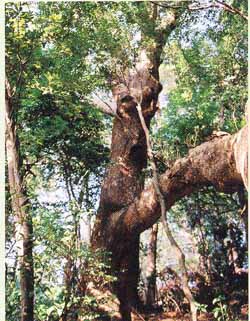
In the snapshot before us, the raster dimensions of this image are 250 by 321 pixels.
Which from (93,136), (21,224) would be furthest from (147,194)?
(21,224)

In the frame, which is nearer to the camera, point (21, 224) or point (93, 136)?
point (21, 224)

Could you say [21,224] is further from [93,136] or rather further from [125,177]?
[93,136]

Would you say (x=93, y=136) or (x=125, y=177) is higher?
(x=93, y=136)

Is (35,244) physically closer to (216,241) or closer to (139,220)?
(139,220)

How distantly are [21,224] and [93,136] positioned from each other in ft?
7.96

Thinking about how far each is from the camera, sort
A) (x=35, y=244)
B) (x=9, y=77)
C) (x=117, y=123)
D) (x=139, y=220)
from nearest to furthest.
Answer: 1. (x=35, y=244)
2. (x=9, y=77)
3. (x=139, y=220)
4. (x=117, y=123)

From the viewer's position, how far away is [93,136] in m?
4.82

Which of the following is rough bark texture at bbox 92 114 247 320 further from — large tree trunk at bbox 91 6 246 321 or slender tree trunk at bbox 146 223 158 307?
slender tree trunk at bbox 146 223 158 307

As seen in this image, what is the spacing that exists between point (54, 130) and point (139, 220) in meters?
1.25

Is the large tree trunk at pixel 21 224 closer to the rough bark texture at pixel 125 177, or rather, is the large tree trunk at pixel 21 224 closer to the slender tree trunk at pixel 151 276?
the rough bark texture at pixel 125 177

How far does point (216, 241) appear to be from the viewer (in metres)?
5.89

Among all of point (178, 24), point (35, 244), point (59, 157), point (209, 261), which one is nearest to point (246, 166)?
point (35, 244)

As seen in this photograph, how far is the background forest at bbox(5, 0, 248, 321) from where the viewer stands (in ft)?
8.87

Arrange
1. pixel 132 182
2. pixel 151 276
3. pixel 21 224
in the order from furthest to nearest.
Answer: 1. pixel 151 276
2. pixel 132 182
3. pixel 21 224
